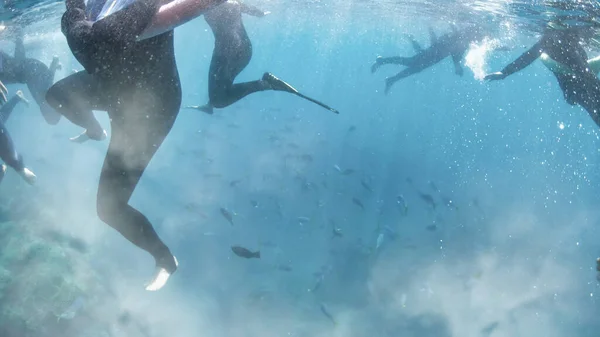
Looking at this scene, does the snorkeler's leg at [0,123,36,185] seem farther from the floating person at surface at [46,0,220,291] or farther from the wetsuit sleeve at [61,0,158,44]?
the wetsuit sleeve at [61,0,158,44]

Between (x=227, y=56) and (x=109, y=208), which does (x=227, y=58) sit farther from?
(x=109, y=208)

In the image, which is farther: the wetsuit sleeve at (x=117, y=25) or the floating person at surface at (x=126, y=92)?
the floating person at surface at (x=126, y=92)

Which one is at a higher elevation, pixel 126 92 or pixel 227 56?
A: pixel 126 92

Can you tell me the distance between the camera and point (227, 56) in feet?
24.0

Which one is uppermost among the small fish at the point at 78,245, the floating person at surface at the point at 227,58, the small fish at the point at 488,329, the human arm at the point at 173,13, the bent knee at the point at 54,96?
the human arm at the point at 173,13

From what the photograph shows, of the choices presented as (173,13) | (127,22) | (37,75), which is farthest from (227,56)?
(37,75)

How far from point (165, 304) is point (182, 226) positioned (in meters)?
3.71

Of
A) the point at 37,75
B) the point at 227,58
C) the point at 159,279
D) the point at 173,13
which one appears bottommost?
the point at 37,75

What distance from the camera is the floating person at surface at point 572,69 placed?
969 cm

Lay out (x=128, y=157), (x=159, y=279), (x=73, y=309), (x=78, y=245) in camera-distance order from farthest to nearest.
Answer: (x=78, y=245) < (x=73, y=309) < (x=159, y=279) < (x=128, y=157)

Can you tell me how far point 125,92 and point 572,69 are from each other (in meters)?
12.1

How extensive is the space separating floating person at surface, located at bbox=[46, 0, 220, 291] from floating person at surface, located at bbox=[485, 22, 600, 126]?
367 inches

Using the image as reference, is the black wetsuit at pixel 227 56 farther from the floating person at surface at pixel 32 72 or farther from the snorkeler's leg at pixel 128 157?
the floating person at surface at pixel 32 72

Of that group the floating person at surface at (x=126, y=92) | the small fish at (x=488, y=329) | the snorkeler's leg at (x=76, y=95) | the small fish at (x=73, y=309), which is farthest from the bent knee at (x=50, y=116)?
the small fish at (x=488, y=329)
